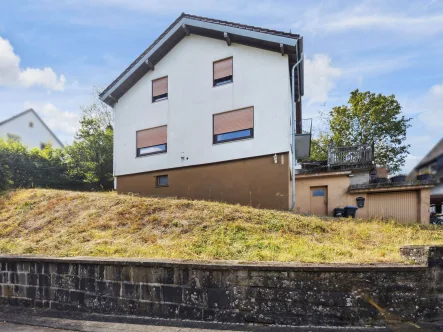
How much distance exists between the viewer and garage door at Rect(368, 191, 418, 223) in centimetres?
1173

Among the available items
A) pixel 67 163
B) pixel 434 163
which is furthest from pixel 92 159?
pixel 434 163

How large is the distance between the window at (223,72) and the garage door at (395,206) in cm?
806

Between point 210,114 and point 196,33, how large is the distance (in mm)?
3895

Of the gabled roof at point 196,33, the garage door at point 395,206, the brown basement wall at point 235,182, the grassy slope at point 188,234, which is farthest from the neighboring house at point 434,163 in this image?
the garage door at point 395,206

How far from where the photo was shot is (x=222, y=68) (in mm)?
12133

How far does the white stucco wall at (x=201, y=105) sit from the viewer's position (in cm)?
1094

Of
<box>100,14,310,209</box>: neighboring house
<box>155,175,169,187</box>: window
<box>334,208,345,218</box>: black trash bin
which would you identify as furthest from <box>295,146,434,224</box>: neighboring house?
<box>155,175,169,187</box>: window

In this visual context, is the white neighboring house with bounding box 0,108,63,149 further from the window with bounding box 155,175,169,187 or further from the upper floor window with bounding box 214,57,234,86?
the upper floor window with bounding box 214,57,234,86

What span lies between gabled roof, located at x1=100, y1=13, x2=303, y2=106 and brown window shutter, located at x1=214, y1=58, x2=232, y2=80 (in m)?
0.90

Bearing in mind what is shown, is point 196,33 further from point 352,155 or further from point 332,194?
point 332,194

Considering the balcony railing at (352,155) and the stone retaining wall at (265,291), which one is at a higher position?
the balcony railing at (352,155)

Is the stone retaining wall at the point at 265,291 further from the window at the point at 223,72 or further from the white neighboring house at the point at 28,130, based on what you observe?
the white neighboring house at the point at 28,130

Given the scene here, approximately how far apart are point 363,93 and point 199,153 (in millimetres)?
16749

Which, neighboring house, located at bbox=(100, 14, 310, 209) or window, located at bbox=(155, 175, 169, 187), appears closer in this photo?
neighboring house, located at bbox=(100, 14, 310, 209)
